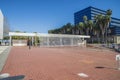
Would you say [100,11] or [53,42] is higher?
[100,11]

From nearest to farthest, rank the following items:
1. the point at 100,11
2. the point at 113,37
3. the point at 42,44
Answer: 1. the point at 42,44
2. the point at 113,37
3. the point at 100,11

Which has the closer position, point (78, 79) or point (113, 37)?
point (78, 79)

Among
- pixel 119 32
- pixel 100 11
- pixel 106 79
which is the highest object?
pixel 100 11

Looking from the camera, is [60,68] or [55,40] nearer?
[60,68]

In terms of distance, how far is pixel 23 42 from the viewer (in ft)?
167

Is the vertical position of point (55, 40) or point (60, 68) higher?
point (55, 40)

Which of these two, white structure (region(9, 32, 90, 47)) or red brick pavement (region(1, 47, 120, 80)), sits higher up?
white structure (region(9, 32, 90, 47))

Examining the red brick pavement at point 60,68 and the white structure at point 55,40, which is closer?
the red brick pavement at point 60,68

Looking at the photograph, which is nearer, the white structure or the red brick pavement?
the red brick pavement

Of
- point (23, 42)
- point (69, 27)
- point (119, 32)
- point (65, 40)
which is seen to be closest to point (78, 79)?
point (65, 40)

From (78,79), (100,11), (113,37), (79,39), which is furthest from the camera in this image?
(100,11)

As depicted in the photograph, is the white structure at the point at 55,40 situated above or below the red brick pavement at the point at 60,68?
above

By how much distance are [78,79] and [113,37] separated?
66.4 meters

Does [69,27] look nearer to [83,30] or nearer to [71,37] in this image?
[83,30]
